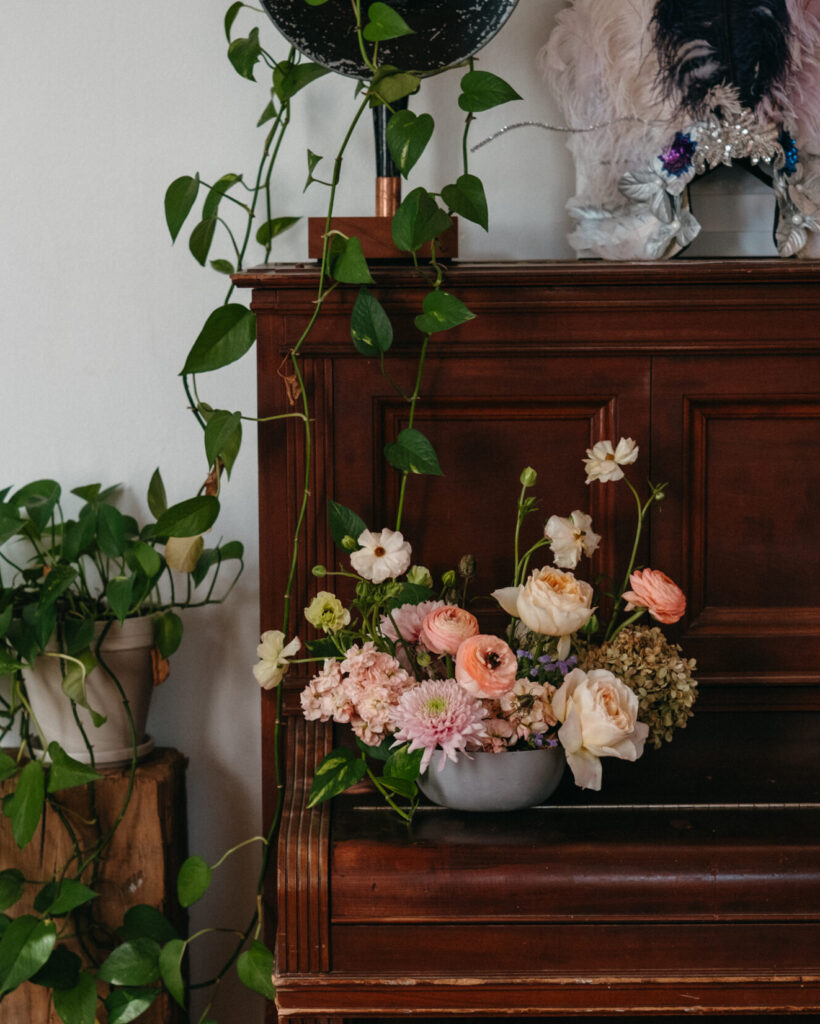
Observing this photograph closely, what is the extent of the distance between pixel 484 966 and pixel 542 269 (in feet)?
2.67

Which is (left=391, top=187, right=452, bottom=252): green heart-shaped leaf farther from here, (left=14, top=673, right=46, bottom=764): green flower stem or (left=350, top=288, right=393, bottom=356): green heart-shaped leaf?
(left=14, top=673, right=46, bottom=764): green flower stem

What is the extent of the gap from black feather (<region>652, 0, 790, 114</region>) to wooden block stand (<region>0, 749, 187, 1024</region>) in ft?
4.37

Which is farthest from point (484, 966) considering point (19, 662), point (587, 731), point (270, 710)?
point (19, 662)

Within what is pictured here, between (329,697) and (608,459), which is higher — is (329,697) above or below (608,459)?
below

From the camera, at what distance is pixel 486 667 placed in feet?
3.26

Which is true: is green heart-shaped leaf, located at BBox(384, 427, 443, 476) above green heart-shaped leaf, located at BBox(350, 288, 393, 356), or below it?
below

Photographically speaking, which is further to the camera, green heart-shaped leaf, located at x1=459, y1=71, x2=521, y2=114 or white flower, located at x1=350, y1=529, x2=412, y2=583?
green heart-shaped leaf, located at x1=459, y1=71, x2=521, y2=114

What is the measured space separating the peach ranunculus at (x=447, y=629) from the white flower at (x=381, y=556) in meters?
0.08

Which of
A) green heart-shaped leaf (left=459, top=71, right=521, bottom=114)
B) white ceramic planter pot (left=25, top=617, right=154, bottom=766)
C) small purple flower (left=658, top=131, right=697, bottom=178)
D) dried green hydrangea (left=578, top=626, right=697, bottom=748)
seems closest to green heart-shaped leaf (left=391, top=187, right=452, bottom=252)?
green heart-shaped leaf (left=459, top=71, right=521, bottom=114)

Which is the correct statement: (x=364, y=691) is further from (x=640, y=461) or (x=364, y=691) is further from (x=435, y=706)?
(x=640, y=461)

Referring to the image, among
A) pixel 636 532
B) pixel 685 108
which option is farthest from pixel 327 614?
pixel 685 108

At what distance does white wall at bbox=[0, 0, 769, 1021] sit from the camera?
1609mm

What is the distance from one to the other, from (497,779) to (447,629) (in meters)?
0.17

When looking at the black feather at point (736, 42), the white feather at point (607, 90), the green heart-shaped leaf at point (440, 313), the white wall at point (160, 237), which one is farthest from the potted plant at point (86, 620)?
the black feather at point (736, 42)
